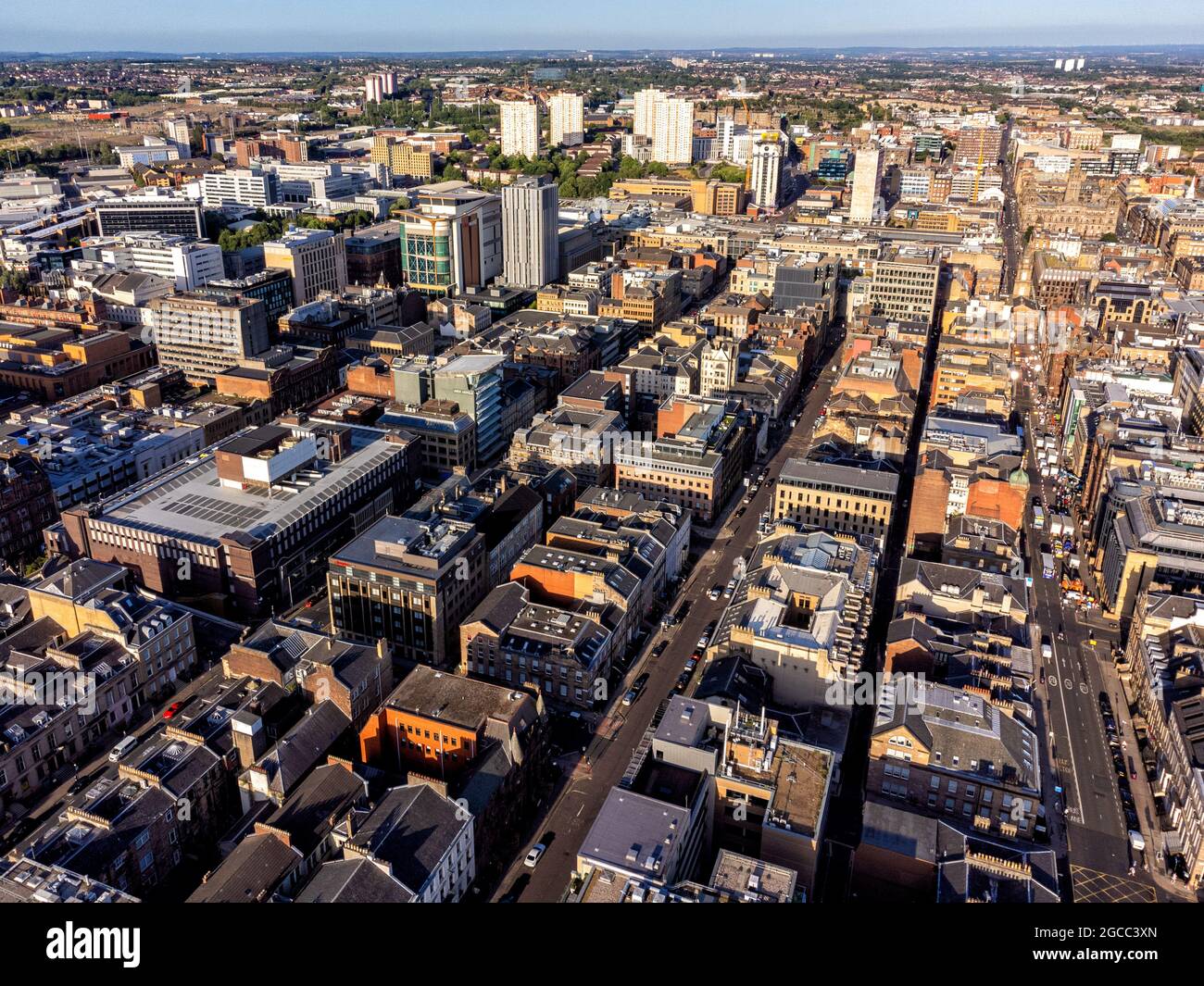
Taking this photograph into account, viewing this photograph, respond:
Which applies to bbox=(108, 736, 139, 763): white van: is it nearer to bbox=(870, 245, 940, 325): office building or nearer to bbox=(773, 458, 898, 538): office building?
bbox=(773, 458, 898, 538): office building

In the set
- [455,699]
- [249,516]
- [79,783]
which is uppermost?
[249,516]

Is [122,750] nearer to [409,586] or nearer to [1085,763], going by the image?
[409,586]

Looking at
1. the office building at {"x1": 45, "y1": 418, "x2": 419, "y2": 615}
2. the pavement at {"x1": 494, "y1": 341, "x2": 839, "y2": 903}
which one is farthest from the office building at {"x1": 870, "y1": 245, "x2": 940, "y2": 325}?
the office building at {"x1": 45, "y1": 418, "x2": 419, "y2": 615}

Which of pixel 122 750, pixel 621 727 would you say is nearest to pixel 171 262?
pixel 122 750

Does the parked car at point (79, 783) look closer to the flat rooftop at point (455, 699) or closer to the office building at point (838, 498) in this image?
the flat rooftop at point (455, 699)

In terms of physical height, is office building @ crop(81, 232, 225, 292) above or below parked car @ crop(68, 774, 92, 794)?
above

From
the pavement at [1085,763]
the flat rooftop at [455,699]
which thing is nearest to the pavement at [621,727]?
the flat rooftop at [455,699]

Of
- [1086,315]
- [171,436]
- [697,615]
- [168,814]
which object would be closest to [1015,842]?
[697,615]
